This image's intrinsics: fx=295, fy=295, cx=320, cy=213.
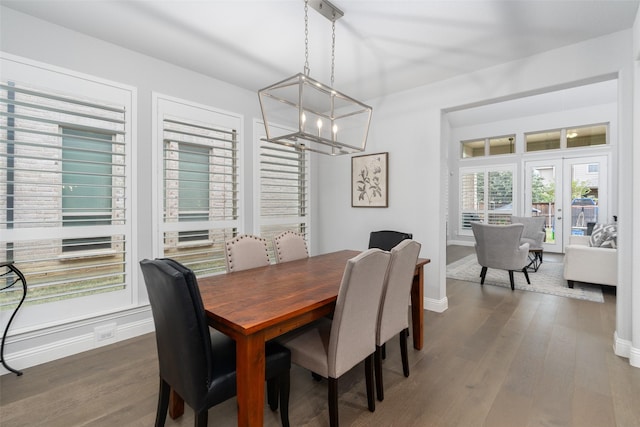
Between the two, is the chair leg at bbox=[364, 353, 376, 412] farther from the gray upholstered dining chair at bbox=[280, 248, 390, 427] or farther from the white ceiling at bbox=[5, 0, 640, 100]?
the white ceiling at bbox=[5, 0, 640, 100]

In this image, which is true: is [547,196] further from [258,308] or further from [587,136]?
[258,308]

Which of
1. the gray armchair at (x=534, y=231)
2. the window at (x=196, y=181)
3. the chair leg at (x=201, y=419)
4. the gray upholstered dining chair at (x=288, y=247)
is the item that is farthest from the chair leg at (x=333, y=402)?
the gray armchair at (x=534, y=231)

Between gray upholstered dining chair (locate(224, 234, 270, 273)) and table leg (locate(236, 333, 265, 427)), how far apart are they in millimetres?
1110

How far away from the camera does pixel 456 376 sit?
2119 mm

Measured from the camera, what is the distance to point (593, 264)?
3902mm

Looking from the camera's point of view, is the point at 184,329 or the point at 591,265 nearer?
the point at 184,329

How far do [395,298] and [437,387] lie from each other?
0.68 meters

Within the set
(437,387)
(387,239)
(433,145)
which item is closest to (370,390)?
(437,387)

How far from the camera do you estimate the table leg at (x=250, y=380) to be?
1247mm

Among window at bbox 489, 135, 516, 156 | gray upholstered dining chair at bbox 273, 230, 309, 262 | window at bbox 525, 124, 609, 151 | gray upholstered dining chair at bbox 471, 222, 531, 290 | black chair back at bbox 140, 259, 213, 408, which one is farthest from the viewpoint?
window at bbox 489, 135, 516, 156

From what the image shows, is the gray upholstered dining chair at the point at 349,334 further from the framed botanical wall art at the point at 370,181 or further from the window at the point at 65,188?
the framed botanical wall art at the point at 370,181

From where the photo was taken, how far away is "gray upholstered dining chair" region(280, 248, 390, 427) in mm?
1500

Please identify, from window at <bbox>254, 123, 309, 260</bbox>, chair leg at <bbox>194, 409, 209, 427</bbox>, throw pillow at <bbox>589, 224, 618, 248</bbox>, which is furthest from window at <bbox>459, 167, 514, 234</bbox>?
chair leg at <bbox>194, 409, 209, 427</bbox>

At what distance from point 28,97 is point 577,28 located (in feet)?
14.2
